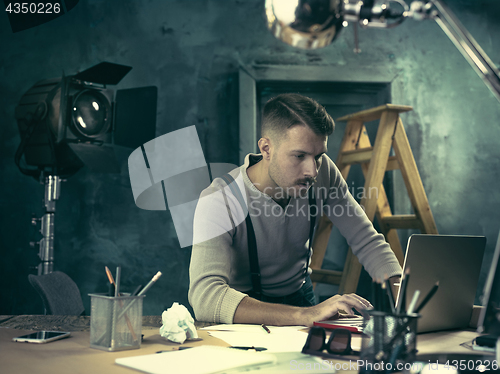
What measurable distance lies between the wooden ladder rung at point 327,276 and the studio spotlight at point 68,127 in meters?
1.30

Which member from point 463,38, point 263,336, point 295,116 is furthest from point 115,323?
point 295,116

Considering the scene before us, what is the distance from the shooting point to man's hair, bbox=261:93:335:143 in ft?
5.00

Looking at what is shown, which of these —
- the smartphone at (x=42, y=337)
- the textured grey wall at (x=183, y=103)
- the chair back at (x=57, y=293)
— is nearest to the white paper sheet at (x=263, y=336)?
the smartphone at (x=42, y=337)

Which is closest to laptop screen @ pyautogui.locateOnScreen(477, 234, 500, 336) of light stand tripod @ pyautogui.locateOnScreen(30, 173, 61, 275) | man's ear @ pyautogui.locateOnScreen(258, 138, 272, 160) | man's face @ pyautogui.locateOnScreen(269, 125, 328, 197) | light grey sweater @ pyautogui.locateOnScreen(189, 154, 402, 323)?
light grey sweater @ pyautogui.locateOnScreen(189, 154, 402, 323)

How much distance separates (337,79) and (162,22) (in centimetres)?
124

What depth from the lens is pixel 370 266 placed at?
63.7 inches

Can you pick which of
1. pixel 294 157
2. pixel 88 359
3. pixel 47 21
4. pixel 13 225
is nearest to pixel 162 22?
pixel 47 21

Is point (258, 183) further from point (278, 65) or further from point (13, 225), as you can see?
point (13, 225)

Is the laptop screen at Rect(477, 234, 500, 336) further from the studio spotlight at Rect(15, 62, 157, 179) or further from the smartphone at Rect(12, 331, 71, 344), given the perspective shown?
the studio spotlight at Rect(15, 62, 157, 179)

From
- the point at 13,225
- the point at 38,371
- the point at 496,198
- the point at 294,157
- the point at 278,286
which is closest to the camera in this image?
the point at 38,371

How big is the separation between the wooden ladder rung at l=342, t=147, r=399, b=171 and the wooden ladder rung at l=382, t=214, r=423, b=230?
301 mm

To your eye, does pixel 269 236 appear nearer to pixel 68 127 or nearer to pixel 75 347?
pixel 75 347

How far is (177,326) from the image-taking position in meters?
0.93

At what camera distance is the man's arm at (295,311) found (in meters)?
1.11
